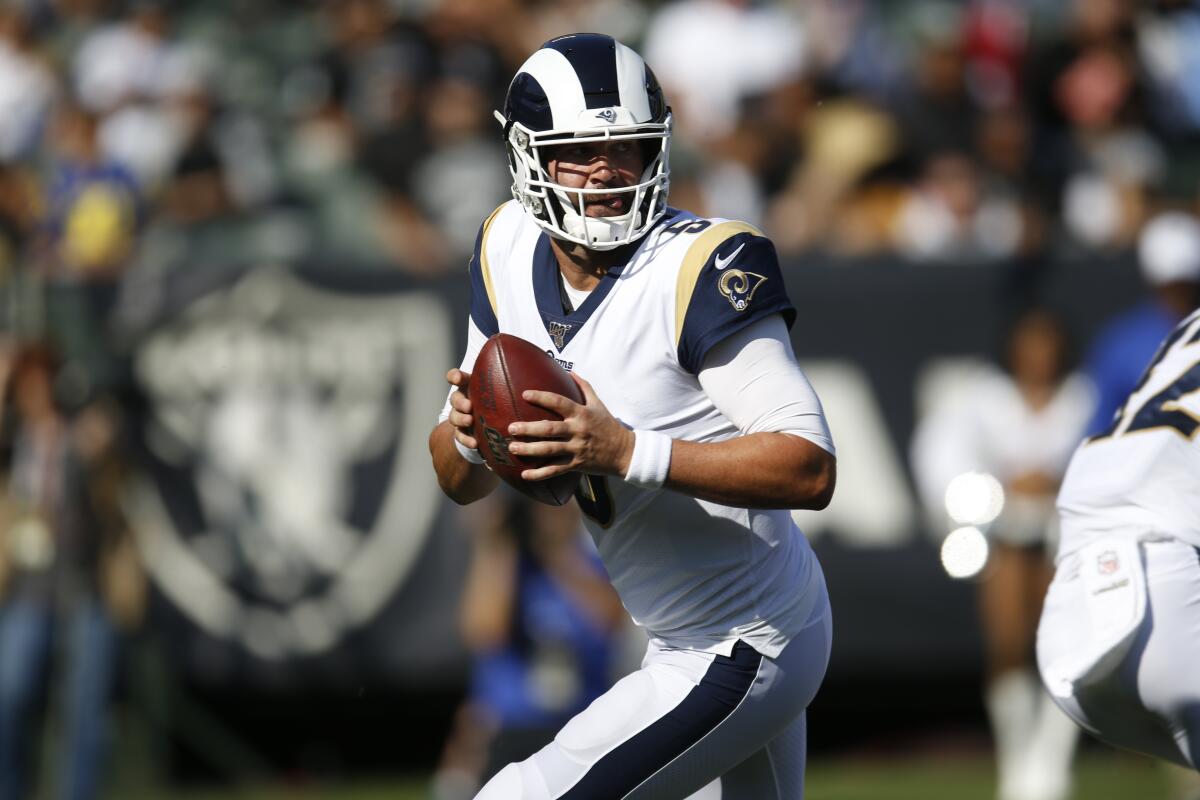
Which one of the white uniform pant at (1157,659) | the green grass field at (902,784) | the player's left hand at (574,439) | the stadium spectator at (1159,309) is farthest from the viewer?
the green grass field at (902,784)

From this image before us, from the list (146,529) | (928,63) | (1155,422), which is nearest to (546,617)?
(146,529)

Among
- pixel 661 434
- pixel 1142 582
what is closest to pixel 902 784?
pixel 1142 582

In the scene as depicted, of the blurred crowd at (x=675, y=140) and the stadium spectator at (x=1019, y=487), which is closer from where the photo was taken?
the stadium spectator at (x=1019, y=487)

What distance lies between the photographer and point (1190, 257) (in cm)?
648

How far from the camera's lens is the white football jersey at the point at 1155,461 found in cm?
392

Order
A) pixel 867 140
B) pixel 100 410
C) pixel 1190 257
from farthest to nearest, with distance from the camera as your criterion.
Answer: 1. pixel 867 140
2. pixel 100 410
3. pixel 1190 257

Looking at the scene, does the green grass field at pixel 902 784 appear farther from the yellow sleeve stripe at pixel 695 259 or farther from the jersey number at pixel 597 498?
the yellow sleeve stripe at pixel 695 259

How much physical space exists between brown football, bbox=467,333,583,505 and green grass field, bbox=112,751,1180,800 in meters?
4.16

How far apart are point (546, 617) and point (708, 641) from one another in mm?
3496

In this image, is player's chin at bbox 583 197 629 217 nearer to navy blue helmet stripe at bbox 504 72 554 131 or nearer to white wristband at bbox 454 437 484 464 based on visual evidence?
navy blue helmet stripe at bbox 504 72 554 131

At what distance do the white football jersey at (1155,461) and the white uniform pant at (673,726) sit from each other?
880 mm

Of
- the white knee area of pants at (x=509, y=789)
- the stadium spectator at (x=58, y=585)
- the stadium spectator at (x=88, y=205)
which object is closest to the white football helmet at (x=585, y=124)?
the white knee area of pants at (x=509, y=789)

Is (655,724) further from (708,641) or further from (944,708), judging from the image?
(944,708)

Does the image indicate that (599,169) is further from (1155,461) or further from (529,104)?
(1155,461)
